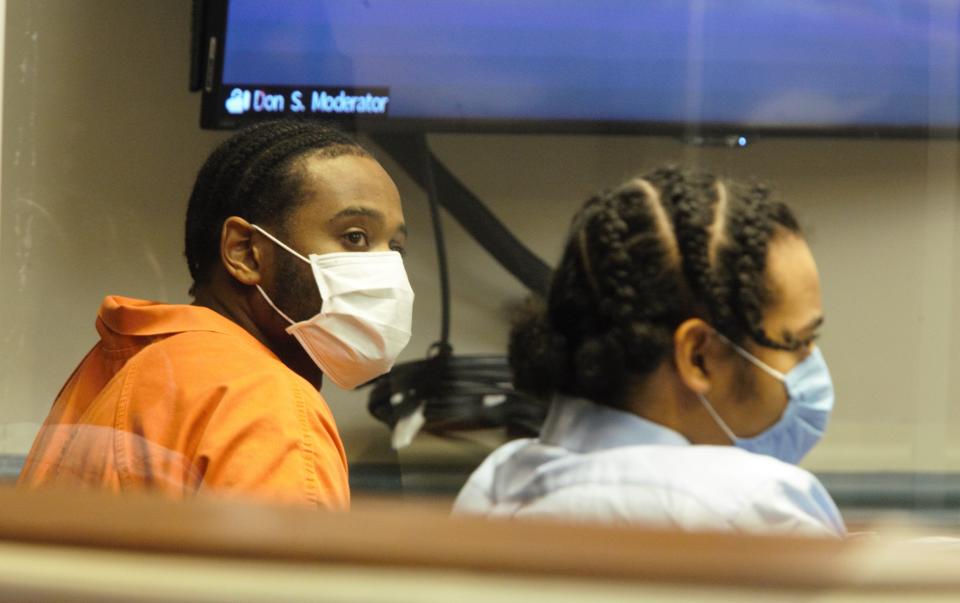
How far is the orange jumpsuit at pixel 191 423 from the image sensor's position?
0.75m

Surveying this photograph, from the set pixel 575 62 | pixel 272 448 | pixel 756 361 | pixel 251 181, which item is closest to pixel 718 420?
pixel 756 361

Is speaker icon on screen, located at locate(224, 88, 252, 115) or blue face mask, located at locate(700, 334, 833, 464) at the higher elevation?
speaker icon on screen, located at locate(224, 88, 252, 115)

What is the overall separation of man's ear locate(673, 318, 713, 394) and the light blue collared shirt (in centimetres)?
4

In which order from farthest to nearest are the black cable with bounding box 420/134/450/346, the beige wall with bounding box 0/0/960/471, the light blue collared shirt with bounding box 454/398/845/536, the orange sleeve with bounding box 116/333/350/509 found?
the black cable with bounding box 420/134/450/346 < the beige wall with bounding box 0/0/960/471 < the orange sleeve with bounding box 116/333/350/509 < the light blue collared shirt with bounding box 454/398/845/536

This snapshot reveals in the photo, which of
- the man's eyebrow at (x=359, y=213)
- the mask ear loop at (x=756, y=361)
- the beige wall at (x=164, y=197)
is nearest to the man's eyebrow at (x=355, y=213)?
the man's eyebrow at (x=359, y=213)

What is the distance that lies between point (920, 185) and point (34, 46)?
3.72ft

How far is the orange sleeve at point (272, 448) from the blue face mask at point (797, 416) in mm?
286

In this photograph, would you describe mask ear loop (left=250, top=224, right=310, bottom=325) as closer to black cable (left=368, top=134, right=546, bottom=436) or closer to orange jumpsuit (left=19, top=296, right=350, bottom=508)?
orange jumpsuit (left=19, top=296, right=350, bottom=508)

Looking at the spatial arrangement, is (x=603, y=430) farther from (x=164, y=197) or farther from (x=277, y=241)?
(x=164, y=197)

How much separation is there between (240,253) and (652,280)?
1.20 ft

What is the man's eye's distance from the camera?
883 mm

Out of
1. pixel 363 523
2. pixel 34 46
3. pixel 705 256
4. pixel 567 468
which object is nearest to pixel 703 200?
pixel 705 256

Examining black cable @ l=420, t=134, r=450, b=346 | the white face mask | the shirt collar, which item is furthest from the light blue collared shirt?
black cable @ l=420, t=134, r=450, b=346

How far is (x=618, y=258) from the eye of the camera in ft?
2.27
